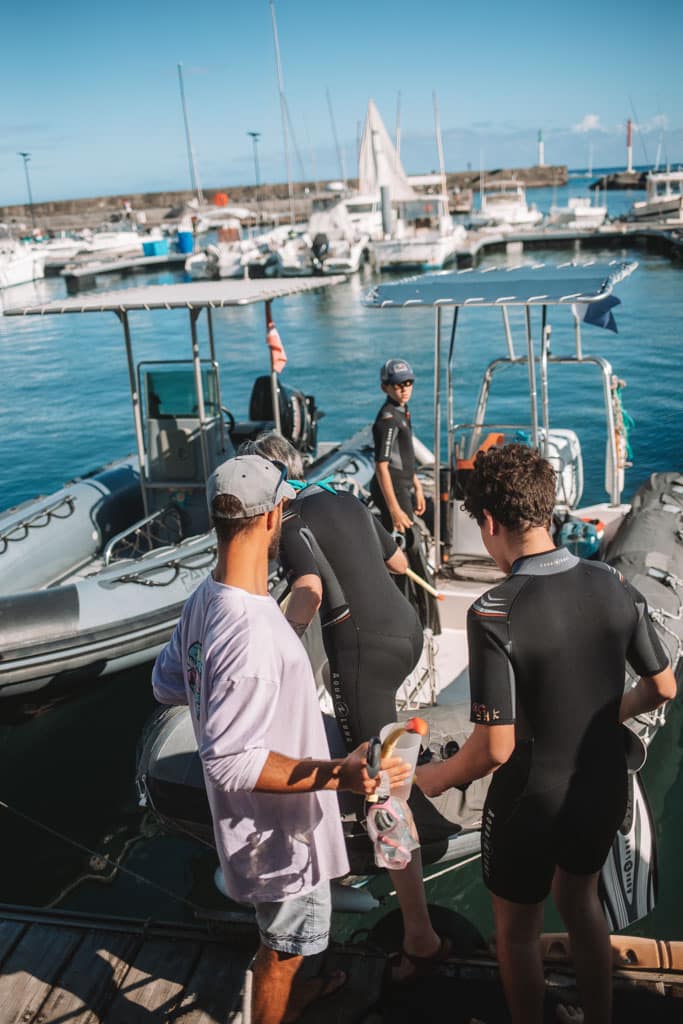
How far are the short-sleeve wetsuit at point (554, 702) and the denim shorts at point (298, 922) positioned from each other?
0.43 meters

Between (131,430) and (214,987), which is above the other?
(214,987)

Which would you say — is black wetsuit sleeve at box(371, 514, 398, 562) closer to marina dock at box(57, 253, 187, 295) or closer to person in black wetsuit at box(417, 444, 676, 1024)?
person in black wetsuit at box(417, 444, 676, 1024)

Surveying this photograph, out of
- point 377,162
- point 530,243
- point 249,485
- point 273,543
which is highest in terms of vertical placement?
point 377,162

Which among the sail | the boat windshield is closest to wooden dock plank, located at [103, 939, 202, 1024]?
the boat windshield

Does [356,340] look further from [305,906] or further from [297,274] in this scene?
[305,906]

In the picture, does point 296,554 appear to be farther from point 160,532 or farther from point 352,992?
point 160,532

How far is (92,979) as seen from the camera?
8.69 feet

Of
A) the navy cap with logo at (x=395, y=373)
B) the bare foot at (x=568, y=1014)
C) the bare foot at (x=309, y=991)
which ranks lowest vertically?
the bare foot at (x=568, y=1014)

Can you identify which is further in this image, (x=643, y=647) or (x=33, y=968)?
(x=33, y=968)

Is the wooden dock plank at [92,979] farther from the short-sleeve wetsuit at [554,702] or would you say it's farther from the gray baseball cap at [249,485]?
the gray baseball cap at [249,485]

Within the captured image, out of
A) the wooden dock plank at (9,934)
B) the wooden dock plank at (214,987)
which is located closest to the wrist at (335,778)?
the wooden dock plank at (214,987)

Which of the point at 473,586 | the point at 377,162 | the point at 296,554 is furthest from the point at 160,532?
the point at 377,162

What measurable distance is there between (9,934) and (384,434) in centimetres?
327

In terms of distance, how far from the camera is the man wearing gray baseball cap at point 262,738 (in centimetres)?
174
